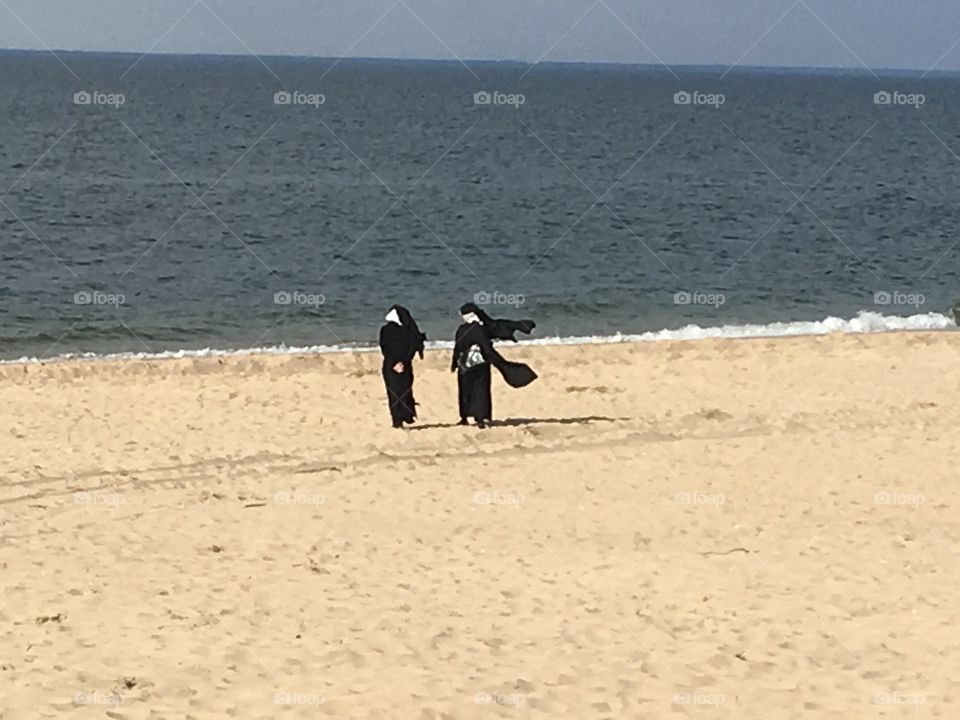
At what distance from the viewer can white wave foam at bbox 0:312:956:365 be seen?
24719 mm

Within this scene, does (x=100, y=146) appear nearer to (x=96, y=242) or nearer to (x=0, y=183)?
(x=0, y=183)

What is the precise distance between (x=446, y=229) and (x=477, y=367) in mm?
30484

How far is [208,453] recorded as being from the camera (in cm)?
1567

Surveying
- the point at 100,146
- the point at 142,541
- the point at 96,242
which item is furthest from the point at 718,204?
the point at 142,541

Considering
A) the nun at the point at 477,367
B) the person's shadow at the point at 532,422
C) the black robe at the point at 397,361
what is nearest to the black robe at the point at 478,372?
the nun at the point at 477,367

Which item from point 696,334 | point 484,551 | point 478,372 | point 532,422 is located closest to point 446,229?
point 696,334

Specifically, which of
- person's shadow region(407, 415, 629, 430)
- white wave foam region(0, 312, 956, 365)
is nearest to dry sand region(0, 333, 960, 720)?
person's shadow region(407, 415, 629, 430)

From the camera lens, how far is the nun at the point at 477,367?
1630 centimetres

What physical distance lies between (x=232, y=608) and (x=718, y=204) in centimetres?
4810

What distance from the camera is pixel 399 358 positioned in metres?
16.7

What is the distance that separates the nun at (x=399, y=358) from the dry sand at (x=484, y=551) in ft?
1.90

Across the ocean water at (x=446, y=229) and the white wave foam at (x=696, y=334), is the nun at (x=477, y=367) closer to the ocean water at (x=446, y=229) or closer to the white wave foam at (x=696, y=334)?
the white wave foam at (x=696, y=334)

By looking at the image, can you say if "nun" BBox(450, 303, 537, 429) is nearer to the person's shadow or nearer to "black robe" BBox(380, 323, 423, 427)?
the person's shadow

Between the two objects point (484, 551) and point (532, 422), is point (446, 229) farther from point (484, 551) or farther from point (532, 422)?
point (484, 551)
